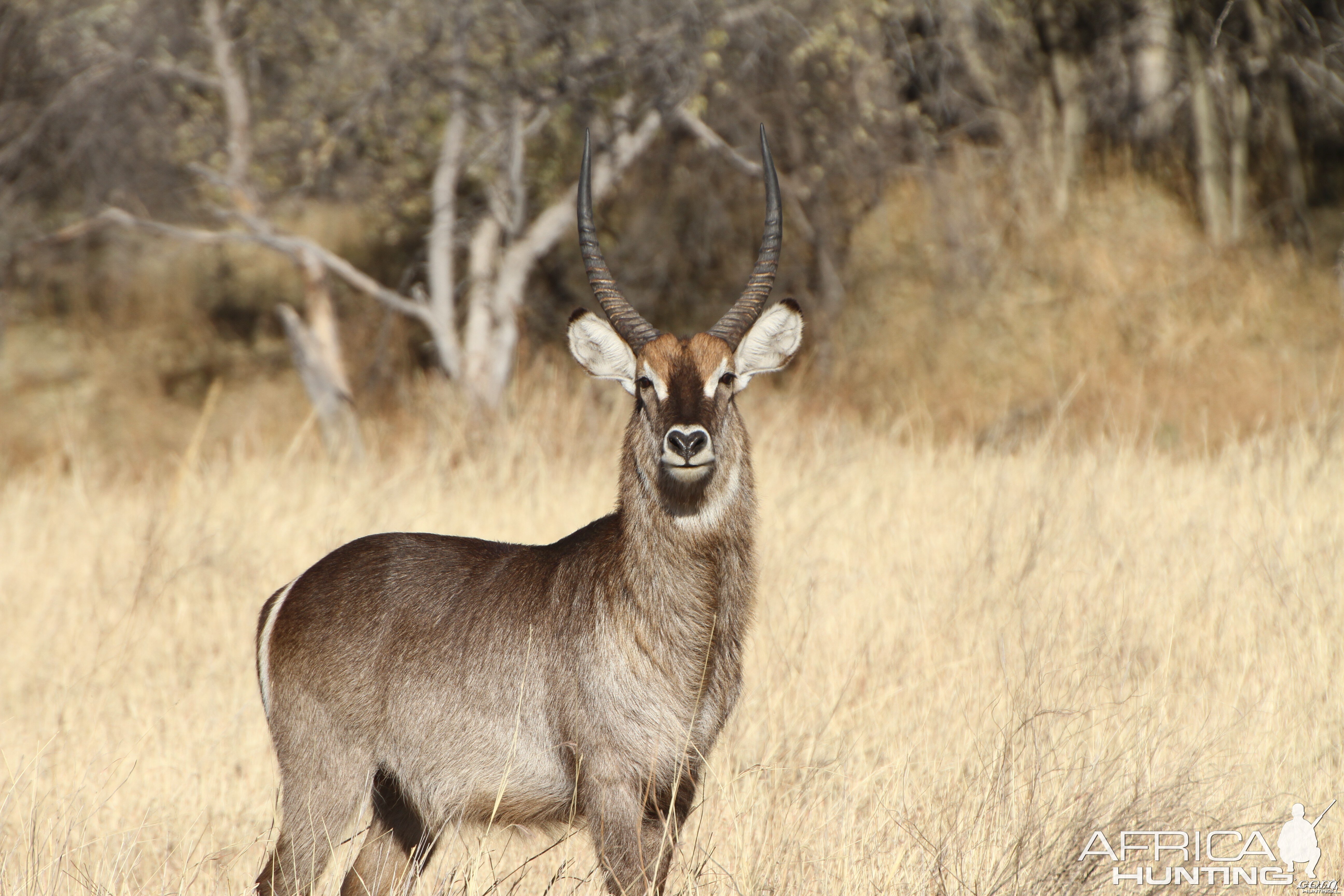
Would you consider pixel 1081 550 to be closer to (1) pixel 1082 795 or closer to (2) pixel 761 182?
(1) pixel 1082 795

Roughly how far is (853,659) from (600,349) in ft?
6.06

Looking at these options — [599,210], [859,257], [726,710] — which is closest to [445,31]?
[599,210]

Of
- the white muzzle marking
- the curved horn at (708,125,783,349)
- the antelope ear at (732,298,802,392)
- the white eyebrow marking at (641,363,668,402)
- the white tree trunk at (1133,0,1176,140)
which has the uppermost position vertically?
the white tree trunk at (1133,0,1176,140)

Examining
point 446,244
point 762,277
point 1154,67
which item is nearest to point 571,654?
point 762,277

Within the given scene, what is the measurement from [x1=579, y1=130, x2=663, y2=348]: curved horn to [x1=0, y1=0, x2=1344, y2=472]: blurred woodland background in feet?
17.5

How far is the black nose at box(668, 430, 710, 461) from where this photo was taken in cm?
332

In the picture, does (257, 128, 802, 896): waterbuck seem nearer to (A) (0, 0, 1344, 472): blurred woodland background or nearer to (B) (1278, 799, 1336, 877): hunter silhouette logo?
(B) (1278, 799, 1336, 877): hunter silhouette logo

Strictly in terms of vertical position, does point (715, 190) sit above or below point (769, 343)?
above

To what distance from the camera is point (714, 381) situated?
3566 mm

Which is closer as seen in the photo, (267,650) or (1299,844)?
(1299,844)

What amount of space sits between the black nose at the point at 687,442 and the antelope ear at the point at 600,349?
418 mm

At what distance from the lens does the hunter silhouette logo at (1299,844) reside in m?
3.56

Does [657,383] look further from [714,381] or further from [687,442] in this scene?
[687,442]

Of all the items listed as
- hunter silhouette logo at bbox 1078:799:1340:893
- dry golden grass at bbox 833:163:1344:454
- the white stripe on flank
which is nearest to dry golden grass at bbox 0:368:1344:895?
hunter silhouette logo at bbox 1078:799:1340:893
